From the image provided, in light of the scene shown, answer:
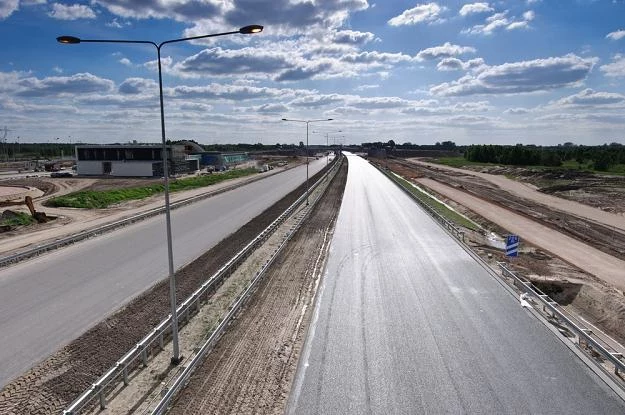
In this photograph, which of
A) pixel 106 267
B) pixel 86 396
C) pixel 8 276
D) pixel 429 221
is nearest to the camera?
pixel 86 396

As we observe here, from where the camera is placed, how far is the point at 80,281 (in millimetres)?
21094

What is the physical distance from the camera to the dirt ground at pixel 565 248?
64.1 feet

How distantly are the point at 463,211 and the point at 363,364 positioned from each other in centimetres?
3769

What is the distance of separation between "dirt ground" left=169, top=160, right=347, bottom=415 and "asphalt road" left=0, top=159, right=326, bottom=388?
17.5 ft

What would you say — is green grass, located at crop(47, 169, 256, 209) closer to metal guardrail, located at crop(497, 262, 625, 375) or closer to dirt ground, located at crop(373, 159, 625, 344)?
dirt ground, located at crop(373, 159, 625, 344)

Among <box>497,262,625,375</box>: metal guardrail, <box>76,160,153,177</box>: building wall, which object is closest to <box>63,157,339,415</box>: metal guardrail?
<box>497,262,625,375</box>: metal guardrail

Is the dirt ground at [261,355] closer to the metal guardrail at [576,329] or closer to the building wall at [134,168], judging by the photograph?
the metal guardrail at [576,329]

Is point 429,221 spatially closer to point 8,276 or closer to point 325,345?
point 325,345

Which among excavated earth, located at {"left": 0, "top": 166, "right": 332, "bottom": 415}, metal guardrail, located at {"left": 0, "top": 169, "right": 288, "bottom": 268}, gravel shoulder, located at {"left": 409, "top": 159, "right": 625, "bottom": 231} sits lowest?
gravel shoulder, located at {"left": 409, "top": 159, "right": 625, "bottom": 231}

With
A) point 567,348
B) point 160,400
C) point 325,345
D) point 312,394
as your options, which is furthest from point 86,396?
point 567,348

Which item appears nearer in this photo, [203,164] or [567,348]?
[567,348]

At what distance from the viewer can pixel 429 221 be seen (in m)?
37.9

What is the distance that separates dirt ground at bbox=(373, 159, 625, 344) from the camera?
64.1 feet

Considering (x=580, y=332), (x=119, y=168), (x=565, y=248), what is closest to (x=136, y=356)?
(x=580, y=332)
